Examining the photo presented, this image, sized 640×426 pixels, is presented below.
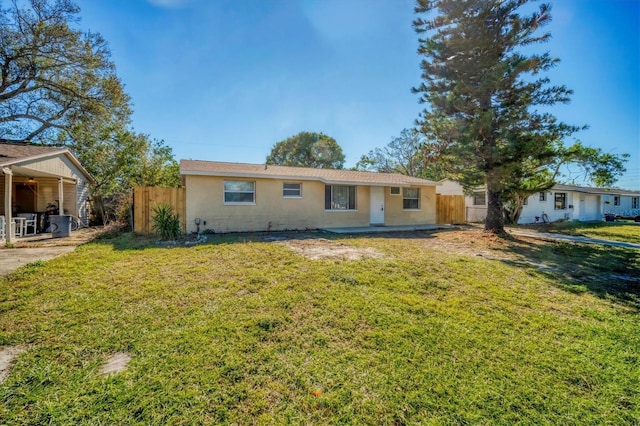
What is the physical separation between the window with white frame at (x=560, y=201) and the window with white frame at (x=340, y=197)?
58.8 ft

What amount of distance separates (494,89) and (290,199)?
914 cm

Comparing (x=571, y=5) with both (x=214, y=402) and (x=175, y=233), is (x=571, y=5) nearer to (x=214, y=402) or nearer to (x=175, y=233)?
(x=214, y=402)

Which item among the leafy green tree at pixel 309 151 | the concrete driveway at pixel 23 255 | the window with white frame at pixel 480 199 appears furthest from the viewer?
the leafy green tree at pixel 309 151

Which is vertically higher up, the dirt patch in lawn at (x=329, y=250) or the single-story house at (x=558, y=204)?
the single-story house at (x=558, y=204)

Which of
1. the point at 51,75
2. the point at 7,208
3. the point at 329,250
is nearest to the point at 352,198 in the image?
the point at 329,250

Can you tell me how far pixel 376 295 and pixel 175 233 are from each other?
8012 mm

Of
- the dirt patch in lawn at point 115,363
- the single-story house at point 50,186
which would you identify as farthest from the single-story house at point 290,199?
the dirt patch in lawn at point 115,363

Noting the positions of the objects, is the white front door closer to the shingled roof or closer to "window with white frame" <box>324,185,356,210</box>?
the shingled roof

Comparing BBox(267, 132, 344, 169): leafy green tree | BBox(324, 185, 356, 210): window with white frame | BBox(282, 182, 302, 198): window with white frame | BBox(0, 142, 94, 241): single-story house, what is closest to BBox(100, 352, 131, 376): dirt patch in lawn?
BBox(282, 182, 302, 198): window with white frame

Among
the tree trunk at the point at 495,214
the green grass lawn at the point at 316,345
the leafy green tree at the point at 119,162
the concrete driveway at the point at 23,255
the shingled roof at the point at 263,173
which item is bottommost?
the green grass lawn at the point at 316,345

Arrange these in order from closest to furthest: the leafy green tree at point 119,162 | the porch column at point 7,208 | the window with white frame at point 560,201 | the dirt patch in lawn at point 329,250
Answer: the dirt patch in lawn at point 329,250
the porch column at point 7,208
the leafy green tree at point 119,162
the window with white frame at point 560,201

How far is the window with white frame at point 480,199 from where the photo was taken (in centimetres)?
1988

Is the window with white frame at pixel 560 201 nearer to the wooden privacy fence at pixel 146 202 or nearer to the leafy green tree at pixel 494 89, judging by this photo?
the leafy green tree at pixel 494 89

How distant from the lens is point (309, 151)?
31.7 m
